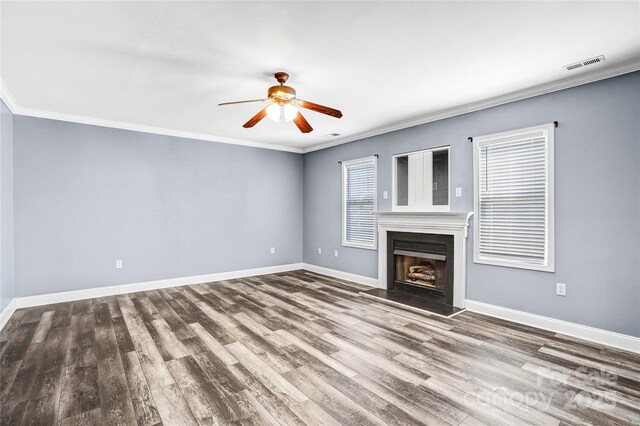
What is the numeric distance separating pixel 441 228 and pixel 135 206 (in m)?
4.68

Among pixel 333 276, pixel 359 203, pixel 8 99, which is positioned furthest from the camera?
pixel 333 276

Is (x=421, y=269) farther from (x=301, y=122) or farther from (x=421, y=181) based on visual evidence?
(x=301, y=122)

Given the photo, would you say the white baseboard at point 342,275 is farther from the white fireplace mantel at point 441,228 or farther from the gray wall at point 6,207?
the gray wall at point 6,207

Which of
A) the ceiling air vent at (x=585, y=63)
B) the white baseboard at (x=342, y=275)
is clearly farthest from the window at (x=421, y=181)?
the ceiling air vent at (x=585, y=63)

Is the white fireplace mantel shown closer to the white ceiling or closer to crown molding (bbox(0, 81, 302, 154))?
the white ceiling

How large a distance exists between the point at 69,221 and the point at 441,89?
5.27m

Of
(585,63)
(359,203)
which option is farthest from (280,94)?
(359,203)

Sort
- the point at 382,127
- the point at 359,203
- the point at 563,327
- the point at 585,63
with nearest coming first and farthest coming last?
the point at 585,63
the point at 563,327
the point at 382,127
the point at 359,203

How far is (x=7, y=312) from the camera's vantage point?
3.80 meters

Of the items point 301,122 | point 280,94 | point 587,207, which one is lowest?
point 587,207

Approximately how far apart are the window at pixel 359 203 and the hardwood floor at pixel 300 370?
5.95 feet

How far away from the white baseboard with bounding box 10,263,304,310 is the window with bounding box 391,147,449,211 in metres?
3.05

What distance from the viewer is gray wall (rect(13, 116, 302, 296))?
4.30 metres

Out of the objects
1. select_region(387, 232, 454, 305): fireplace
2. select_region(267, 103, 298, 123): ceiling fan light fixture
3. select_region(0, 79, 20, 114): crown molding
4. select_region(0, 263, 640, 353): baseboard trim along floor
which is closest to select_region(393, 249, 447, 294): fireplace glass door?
select_region(387, 232, 454, 305): fireplace
